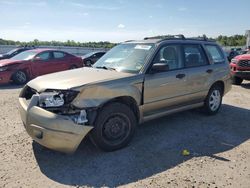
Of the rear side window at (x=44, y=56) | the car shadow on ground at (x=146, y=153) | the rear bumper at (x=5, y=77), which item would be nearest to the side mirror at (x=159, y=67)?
the car shadow on ground at (x=146, y=153)

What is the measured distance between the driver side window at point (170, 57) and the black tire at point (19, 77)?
25.4 feet

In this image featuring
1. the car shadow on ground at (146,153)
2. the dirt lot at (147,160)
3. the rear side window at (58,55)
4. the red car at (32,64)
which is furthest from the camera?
the rear side window at (58,55)

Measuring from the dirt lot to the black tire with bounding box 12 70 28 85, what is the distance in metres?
5.62

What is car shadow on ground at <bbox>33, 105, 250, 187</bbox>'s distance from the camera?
3.55 meters

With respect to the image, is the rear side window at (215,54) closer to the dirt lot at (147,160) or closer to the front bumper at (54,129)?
Result: the dirt lot at (147,160)

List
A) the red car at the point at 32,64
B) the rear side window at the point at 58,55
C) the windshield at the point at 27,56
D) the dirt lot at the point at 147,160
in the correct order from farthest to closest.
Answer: the rear side window at the point at 58,55 → the windshield at the point at 27,56 → the red car at the point at 32,64 → the dirt lot at the point at 147,160

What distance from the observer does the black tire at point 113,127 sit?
3.96m

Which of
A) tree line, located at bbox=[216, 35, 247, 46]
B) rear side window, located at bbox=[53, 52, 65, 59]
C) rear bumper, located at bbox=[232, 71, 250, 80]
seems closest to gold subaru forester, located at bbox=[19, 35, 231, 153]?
rear bumper, located at bbox=[232, 71, 250, 80]

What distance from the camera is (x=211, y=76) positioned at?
5895 millimetres

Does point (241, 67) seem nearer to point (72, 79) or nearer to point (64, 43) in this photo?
point (72, 79)

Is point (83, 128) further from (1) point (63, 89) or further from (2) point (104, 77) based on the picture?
(2) point (104, 77)

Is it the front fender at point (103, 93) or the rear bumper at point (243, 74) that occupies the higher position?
the front fender at point (103, 93)

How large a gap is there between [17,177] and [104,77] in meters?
1.91

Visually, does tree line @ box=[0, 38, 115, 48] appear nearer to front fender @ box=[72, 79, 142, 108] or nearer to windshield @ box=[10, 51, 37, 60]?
windshield @ box=[10, 51, 37, 60]
